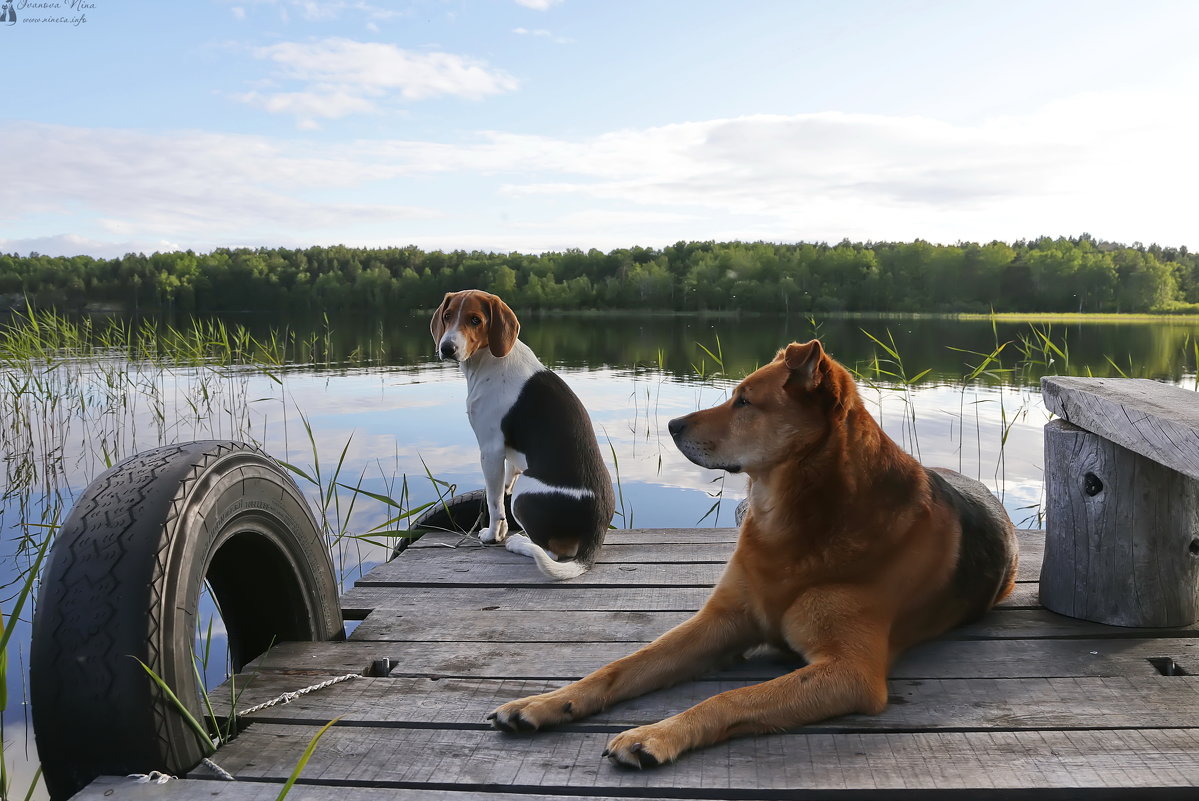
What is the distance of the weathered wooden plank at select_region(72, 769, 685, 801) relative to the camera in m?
1.81

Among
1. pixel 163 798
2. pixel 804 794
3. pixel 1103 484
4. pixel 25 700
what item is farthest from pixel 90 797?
pixel 1103 484

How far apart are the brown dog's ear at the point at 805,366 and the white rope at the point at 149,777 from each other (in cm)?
209

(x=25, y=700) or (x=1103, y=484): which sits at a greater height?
(x=1103, y=484)

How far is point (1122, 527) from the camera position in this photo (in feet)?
9.52

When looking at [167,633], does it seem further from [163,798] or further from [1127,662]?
[1127,662]

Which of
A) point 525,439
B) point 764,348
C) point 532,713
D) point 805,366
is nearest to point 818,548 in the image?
point 805,366

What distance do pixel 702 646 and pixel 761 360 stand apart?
14.7 meters

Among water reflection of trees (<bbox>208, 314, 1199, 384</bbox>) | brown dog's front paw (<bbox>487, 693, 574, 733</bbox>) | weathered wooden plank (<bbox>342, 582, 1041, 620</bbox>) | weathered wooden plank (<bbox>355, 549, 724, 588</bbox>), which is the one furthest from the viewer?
water reflection of trees (<bbox>208, 314, 1199, 384</bbox>)

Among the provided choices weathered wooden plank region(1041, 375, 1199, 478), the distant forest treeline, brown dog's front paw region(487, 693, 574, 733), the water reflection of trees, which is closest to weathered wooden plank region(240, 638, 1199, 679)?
brown dog's front paw region(487, 693, 574, 733)

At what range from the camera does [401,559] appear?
165 inches

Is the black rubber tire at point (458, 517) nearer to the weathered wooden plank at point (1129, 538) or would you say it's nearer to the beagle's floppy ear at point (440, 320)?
the beagle's floppy ear at point (440, 320)

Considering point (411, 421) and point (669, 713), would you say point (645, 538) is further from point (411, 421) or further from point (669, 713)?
point (411, 421)

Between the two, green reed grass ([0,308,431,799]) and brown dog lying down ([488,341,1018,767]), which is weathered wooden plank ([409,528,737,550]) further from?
brown dog lying down ([488,341,1018,767])

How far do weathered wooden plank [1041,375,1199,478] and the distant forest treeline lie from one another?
1255 inches
